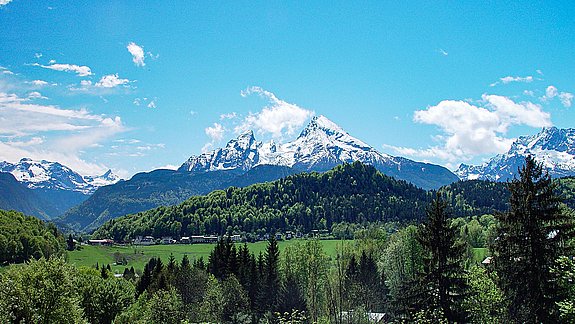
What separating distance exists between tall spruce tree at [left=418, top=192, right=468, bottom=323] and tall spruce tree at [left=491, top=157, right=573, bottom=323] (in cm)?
541

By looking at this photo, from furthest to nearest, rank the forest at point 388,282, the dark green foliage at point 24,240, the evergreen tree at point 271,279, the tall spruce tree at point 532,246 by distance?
the dark green foliage at point 24,240 → the evergreen tree at point 271,279 → the forest at point 388,282 → the tall spruce tree at point 532,246

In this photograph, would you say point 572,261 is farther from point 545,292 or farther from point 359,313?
point 359,313

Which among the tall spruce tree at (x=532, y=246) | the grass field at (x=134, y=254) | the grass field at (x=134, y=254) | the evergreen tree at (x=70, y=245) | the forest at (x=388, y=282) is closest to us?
the tall spruce tree at (x=532, y=246)

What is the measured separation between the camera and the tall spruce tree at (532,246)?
92.7 ft

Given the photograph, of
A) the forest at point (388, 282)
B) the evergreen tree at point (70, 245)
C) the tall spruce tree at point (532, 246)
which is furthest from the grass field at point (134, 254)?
the tall spruce tree at point (532, 246)

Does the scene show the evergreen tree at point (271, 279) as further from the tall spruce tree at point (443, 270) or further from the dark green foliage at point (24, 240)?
→ the dark green foliage at point (24, 240)

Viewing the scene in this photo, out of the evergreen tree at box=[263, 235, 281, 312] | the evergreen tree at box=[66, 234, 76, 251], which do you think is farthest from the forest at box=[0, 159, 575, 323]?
the evergreen tree at box=[66, 234, 76, 251]

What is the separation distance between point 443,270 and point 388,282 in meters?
46.8

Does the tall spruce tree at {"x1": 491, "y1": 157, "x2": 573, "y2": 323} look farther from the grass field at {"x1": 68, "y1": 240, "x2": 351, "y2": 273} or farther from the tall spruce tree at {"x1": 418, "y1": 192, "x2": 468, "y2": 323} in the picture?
the grass field at {"x1": 68, "y1": 240, "x2": 351, "y2": 273}

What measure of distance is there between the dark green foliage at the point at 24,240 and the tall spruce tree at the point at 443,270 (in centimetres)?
12346

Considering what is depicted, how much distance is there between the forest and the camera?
28.5 meters

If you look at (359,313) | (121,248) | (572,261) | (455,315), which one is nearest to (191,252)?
(121,248)

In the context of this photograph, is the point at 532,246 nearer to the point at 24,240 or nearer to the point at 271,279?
the point at 271,279

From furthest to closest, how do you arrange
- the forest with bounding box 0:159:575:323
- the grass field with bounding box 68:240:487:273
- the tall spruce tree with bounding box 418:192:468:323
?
the grass field with bounding box 68:240:487:273 < the tall spruce tree with bounding box 418:192:468:323 < the forest with bounding box 0:159:575:323
